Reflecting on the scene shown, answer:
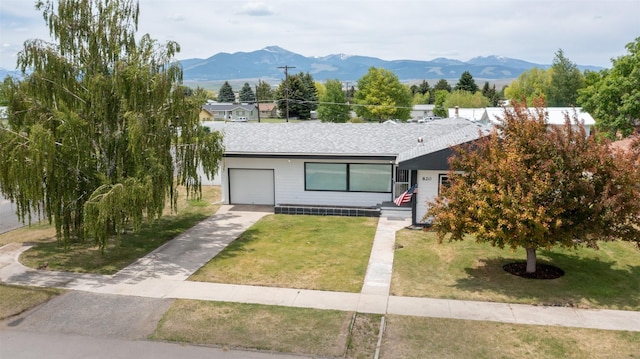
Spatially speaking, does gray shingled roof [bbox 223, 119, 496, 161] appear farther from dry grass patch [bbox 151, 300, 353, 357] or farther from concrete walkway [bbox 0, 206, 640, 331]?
dry grass patch [bbox 151, 300, 353, 357]

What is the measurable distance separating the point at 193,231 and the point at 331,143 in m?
7.46

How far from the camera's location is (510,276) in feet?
44.0

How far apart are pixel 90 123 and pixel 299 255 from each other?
7586 mm

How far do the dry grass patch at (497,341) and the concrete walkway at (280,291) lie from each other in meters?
0.39

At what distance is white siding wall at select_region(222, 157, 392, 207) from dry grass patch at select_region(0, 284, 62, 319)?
11.0 meters

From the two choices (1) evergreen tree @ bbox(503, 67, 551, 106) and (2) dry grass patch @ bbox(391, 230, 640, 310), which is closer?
(2) dry grass patch @ bbox(391, 230, 640, 310)

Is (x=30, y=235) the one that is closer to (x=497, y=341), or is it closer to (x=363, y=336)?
(x=363, y=336)

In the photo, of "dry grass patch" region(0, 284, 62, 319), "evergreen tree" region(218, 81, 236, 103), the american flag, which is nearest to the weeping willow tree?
"dry grass patch" region(0, 284, 62, 319)

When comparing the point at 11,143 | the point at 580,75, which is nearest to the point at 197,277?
the point at 11,143

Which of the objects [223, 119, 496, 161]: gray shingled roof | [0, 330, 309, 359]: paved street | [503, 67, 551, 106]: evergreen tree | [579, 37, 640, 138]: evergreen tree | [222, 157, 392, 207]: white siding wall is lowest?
[0, 330, 309, 359]: paved street

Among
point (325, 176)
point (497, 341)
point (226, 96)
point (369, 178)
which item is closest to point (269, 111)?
point (226, 96)

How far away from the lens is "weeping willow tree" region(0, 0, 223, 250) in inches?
523

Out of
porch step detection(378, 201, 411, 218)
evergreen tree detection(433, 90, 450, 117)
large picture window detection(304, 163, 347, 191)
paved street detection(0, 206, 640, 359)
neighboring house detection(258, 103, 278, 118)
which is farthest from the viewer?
neighboring house detection(258, 103, 278, 118)

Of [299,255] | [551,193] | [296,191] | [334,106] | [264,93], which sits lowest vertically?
[299,255]
